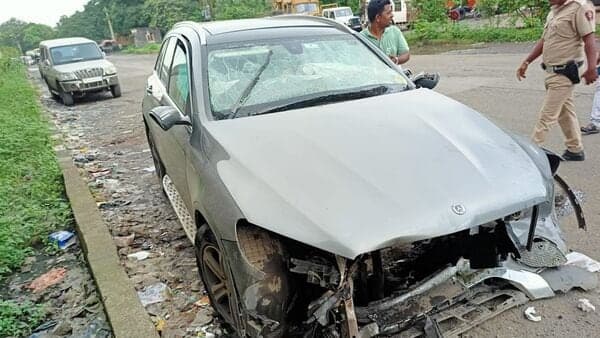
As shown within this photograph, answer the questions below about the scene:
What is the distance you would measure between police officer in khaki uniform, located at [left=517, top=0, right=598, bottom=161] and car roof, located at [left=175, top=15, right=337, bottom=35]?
2.27 metres

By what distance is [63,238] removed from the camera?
4449 millimetres

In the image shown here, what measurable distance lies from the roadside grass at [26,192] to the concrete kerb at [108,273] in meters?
0.25

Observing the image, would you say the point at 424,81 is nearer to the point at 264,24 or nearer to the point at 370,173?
the point at 264,24

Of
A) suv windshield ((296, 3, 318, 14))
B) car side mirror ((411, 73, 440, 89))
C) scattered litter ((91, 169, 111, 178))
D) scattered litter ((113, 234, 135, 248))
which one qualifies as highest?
suv windshield ((296, 3, 318, 14))

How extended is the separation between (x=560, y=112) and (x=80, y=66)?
40.7 ft

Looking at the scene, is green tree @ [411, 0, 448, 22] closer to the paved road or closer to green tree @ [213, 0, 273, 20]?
the paved road

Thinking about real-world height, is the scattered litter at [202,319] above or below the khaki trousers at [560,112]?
below

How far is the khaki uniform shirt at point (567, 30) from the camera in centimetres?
435

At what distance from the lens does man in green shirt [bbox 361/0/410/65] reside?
4.76m

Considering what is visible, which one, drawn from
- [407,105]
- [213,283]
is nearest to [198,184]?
[213,283]

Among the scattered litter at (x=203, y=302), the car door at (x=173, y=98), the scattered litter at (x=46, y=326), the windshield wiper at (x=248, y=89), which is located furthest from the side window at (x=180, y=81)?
the scattered litter at (x=46, y=326)

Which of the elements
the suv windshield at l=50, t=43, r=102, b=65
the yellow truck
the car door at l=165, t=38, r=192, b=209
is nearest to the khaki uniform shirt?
the car door at l=165, t=38, r=192, b=209

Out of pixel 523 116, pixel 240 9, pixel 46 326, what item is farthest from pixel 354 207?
pixel 240 9

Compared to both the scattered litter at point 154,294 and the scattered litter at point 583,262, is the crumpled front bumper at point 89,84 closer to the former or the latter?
the scattered litter at point 154,294
